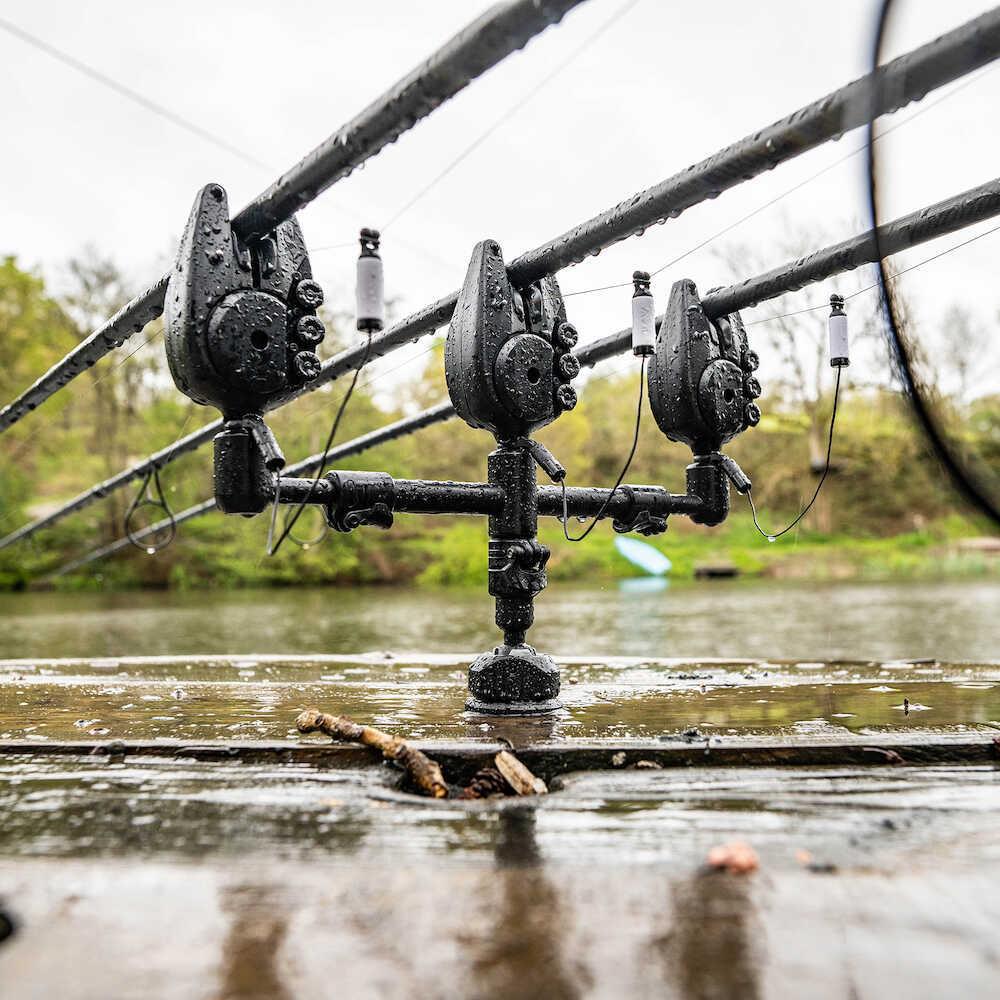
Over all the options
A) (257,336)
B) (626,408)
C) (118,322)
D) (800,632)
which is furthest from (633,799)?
(626,408)

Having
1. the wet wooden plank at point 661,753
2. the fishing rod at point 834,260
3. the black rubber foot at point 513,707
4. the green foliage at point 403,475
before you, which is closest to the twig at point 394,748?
the wet wooden plank at point 661,753

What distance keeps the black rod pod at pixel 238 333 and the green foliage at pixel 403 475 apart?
40.3 feet

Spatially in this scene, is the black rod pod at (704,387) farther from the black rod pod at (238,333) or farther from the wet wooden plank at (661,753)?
the wet wooden plank at (661,753)

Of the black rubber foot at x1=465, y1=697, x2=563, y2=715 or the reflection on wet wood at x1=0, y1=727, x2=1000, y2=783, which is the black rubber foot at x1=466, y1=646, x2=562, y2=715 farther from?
the reflection on wet wood at x1=0, y1=727, x2=1000, y2=783

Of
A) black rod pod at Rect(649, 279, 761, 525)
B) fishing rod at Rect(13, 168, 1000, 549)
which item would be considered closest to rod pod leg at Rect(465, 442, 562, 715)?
black rod pod at Rect(649, 279, 761, 525)

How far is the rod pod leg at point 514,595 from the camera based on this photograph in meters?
3.02

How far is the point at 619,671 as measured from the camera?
174 inches

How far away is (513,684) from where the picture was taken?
3.02 metres

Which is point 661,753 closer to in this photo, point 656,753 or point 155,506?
point 656,753

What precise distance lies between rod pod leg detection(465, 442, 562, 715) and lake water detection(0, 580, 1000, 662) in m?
5.10

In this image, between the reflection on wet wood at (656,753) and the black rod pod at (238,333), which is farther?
the black rod pod at (238,333)

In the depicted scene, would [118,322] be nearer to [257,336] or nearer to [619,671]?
[257,336]

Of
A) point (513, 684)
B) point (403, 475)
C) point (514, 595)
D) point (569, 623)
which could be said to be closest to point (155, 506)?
point (514, 595)

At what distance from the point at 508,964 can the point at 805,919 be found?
1.47ft
